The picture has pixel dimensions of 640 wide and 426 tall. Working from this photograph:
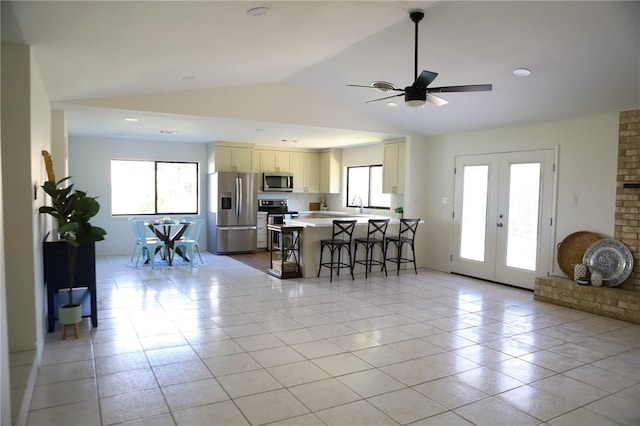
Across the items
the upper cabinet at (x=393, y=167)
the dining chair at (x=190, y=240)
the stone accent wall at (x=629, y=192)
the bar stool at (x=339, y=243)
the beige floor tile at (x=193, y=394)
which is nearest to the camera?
the beige floor tile at (x=193, y=394)

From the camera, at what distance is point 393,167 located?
7.91 metres

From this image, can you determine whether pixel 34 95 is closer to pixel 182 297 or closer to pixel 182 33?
pixel 182 33

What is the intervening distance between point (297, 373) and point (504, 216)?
446cm

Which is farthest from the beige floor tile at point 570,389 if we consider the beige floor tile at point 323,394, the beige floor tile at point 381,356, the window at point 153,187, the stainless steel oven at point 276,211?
the window at point 153,187

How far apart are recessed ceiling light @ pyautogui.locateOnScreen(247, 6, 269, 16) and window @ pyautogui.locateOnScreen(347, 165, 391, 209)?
625 centimetres

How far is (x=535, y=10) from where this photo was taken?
136 inches

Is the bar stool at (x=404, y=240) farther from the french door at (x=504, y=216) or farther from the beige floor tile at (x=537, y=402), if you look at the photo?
the beige floor tile at (x=537, y=402)

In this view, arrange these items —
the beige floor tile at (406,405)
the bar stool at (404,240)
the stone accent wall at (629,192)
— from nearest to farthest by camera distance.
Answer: the beige floor tile at (406,405) → the stone accent wall at (629,192) → the bar stool at (404,240)

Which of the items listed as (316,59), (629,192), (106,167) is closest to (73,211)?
(316,59)

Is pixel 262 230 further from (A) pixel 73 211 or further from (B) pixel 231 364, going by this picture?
(B) pixel 231 364

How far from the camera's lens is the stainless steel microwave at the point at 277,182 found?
9.80 metres

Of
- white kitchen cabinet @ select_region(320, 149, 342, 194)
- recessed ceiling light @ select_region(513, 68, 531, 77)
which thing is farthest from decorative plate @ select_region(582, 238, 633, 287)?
white kitchen cabinet @ select_region(320, 149, 342, 194)

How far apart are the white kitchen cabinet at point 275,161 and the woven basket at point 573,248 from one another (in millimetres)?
6175

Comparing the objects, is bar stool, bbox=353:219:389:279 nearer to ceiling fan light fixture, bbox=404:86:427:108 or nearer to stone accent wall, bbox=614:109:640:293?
stone accent wall, bbox=614:109:640:293
